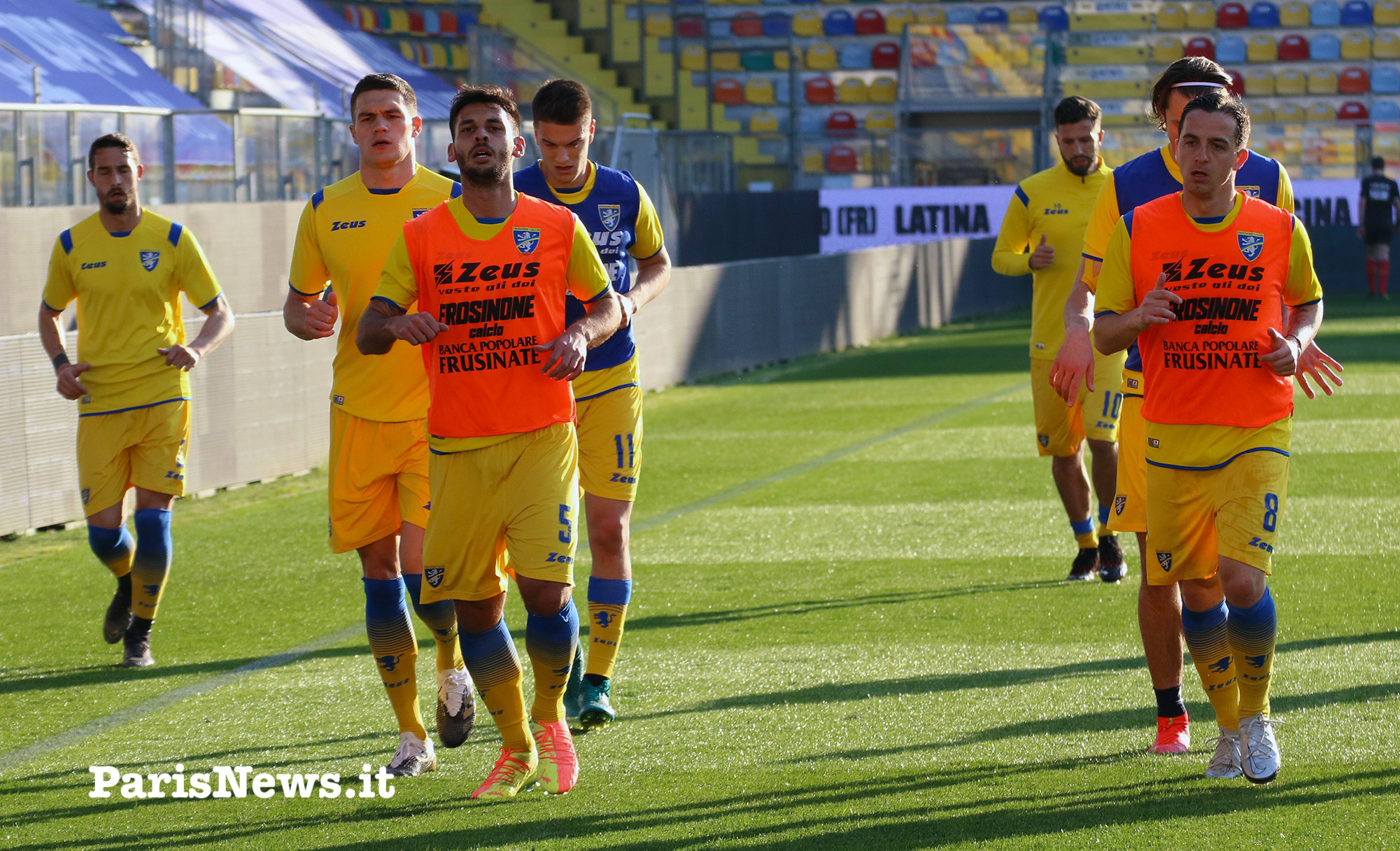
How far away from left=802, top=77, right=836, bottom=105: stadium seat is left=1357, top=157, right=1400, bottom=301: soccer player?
40.1 ft

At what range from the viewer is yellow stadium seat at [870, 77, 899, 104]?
36.5m

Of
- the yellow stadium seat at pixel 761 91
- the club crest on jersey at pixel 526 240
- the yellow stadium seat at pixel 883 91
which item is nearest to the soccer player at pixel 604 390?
the club crest on jersey at pixel 526 240

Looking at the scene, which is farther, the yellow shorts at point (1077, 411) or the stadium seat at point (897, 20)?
the stadium seat at point (897, 20)

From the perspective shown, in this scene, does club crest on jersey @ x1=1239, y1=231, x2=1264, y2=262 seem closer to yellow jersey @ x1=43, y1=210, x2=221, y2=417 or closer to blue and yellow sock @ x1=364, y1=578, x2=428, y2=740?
blue and yellow sock @ x1=364, y1=578, x2=428, y2=740

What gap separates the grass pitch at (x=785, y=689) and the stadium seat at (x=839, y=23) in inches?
1068

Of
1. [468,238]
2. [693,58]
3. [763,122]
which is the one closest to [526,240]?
[468,238]

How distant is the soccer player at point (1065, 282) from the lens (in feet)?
26.7

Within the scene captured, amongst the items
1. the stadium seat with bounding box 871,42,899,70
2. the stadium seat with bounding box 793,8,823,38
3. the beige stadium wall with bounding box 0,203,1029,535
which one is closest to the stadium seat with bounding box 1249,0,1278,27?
the stadium seat with bounding box 871,42,899,70

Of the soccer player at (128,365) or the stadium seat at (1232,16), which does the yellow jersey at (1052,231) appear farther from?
the stadium seat at (1232,16)

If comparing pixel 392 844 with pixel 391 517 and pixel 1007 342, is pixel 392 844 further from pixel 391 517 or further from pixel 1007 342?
pixel 1007 342

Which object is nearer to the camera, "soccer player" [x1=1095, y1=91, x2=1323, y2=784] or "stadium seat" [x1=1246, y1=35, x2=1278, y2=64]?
"soccer player" [x1=1095, y1=91, x2=1323, y2=784]

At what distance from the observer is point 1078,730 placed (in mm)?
5586

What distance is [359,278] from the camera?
5.39 meters

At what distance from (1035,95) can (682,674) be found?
28.5 meters
